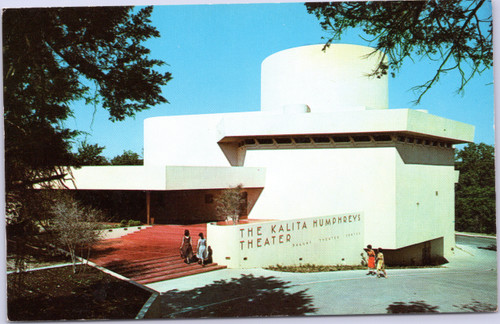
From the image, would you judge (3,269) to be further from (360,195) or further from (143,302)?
(360,195)

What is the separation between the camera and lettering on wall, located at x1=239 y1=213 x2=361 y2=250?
1055 cm

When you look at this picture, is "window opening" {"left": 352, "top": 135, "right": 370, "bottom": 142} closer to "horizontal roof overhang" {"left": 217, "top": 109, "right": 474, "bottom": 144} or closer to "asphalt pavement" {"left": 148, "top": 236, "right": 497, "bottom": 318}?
"horizontal roof overhang" {"left": 217, "top": 109, "right": 474, "bottom": 144}

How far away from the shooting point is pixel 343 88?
615 inches

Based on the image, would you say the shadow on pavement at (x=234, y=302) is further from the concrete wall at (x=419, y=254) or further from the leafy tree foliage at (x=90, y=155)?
the concrete wall at (x=419, y=254)

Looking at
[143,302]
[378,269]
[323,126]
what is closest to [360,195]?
[323,126]

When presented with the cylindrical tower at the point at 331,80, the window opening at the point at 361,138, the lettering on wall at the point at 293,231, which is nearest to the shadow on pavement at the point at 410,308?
the lettering on wall at the point at 293,231

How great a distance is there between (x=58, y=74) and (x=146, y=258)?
17.4ft

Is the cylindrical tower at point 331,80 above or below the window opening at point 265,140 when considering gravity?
above

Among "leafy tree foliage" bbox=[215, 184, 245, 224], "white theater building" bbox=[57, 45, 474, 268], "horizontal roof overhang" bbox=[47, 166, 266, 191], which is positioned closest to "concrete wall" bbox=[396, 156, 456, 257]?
"white theater building" bbox=[57, 45, 474, 268]

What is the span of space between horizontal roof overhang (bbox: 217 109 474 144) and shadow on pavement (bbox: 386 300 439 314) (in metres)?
7.00

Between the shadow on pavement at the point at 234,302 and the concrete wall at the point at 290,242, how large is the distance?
1.74m

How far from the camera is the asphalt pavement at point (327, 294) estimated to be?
7.61 metres

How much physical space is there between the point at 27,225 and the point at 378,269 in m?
8.28

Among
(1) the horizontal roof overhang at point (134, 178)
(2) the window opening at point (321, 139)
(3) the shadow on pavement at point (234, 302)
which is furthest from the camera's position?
(2) the window opening at point (321, 139)
